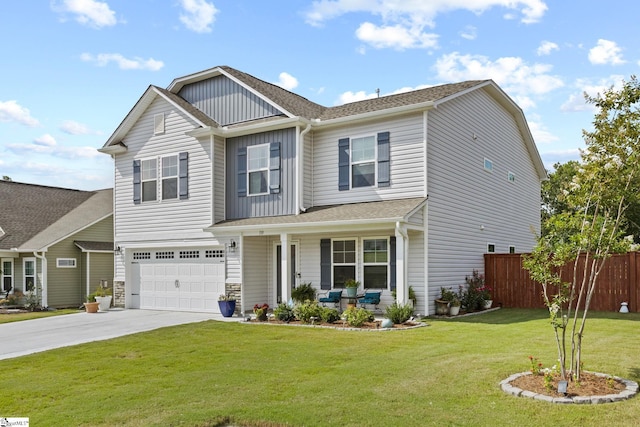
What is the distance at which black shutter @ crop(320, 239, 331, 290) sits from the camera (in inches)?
618

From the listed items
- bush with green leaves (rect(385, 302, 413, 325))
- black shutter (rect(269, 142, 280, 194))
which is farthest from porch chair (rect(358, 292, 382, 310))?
black shutter (rect(269, 142, 280, 194))

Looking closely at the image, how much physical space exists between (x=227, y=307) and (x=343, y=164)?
5.30 meters

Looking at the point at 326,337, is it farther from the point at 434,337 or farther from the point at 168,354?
the point at 168,354

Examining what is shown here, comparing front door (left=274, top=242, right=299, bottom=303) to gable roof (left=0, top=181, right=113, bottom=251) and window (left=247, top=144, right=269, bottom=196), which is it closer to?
window (left=247, top=144, right=269, bottom=196)

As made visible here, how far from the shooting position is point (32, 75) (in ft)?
43.1

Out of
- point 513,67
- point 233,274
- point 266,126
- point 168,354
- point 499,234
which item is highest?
point 513,67

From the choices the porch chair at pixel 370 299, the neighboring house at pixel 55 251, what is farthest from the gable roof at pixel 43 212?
the porch chair at pixel 370 299

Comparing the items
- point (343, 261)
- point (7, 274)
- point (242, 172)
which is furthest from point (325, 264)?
point (7, 274)

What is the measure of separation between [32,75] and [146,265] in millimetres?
7826

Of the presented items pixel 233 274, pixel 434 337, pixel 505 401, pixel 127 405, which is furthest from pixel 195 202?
pixel 505 401

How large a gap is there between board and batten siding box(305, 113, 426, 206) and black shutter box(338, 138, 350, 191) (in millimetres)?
139

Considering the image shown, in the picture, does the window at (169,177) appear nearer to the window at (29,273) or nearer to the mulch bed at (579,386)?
the window at (29,273)

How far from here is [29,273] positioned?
2177cm

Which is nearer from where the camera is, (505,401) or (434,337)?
(505,401)
